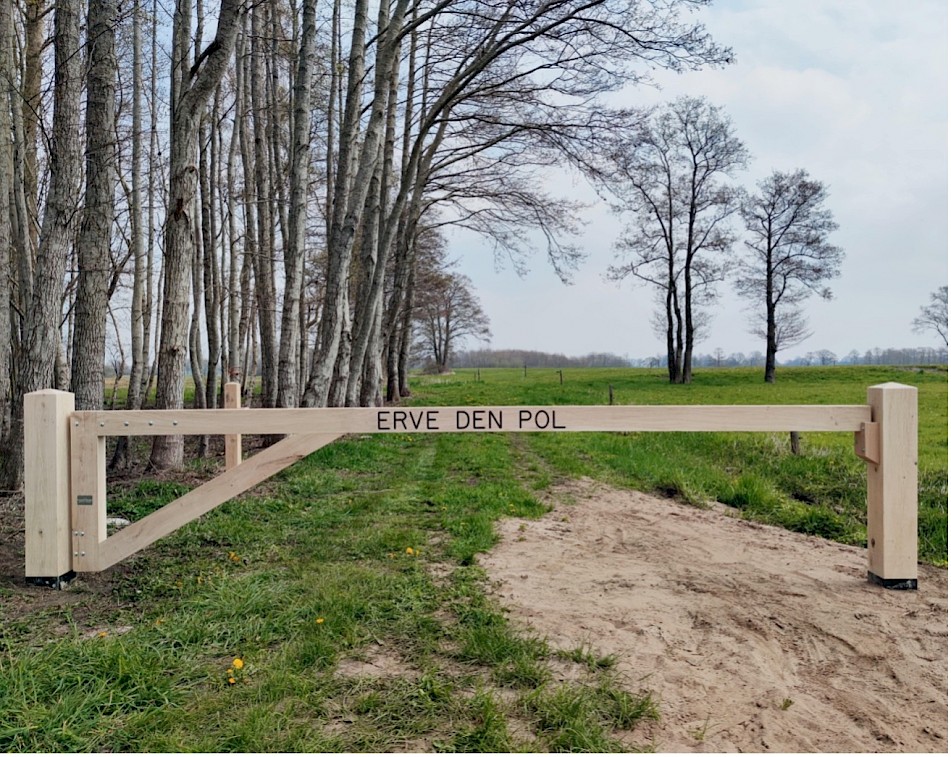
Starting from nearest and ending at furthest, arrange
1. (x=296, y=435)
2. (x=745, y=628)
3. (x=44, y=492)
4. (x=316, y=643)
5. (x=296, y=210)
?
(x=316, y=643) → (x=745, y=628) → (x=44, y=492) → (x=296, y=435) → (x=296, y=210)

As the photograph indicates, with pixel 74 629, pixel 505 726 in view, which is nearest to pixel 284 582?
pixel 74 629

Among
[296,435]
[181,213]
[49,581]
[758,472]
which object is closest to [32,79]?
[181,213]

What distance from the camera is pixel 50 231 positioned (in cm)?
616

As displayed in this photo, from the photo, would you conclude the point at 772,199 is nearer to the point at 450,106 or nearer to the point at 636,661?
the point at 450,106

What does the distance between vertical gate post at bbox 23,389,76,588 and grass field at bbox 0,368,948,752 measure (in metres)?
0.19

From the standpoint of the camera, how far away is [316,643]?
3.06 metres

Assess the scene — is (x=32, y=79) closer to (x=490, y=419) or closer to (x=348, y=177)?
(x=348, y=177)

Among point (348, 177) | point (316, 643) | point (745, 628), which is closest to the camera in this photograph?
point (316, 643)

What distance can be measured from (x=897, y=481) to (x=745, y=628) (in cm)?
147

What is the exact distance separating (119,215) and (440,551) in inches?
504

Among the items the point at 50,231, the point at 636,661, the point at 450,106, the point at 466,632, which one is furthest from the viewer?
the point at 450,106

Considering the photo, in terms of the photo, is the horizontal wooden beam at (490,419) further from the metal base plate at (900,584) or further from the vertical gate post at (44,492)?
the metal base plate at (900,584)

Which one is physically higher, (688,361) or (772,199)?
(772,199)

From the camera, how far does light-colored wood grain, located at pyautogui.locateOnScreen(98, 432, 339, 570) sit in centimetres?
399
